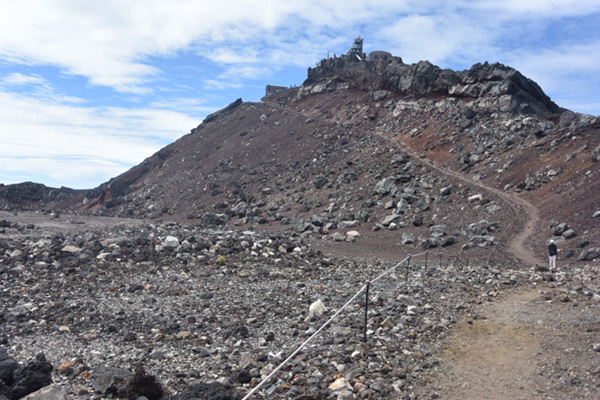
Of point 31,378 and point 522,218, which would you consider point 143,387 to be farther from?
point 522,218

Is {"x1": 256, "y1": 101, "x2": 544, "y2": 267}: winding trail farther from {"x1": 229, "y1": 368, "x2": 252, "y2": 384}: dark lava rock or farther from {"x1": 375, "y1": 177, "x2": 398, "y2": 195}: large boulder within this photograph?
{"x1": 229, "y1": 368, "x2": 252, "y2": 384}: dark lava rock

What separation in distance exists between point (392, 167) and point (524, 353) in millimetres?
26785

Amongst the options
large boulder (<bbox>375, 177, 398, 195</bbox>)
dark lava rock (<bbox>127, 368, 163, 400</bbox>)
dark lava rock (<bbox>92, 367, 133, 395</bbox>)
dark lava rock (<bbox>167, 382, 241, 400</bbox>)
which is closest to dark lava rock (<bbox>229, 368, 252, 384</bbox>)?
dark lava rock (<bbox>167, 382, 241, 400</bbox>)

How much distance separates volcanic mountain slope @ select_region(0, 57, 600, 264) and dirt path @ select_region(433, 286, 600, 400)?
27.3ft

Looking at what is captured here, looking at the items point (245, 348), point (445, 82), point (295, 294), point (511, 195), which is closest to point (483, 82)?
point (445, 82)

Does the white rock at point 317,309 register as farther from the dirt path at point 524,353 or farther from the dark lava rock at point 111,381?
the dark lava rock at point 111,381

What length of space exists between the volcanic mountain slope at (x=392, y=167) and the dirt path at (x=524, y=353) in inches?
328

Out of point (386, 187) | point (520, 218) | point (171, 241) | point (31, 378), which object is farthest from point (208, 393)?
point (386, 187)

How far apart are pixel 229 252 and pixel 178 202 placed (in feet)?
105

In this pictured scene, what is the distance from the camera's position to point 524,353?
6.99 metres

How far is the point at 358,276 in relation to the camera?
14.4 m

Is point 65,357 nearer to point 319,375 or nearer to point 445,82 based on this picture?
point 319,375

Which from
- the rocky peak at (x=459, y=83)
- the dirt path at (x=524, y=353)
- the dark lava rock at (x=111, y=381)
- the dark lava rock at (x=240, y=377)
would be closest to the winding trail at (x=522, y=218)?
the dirt path at (x=524, y=353)

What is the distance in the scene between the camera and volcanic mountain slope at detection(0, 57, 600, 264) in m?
21.8
